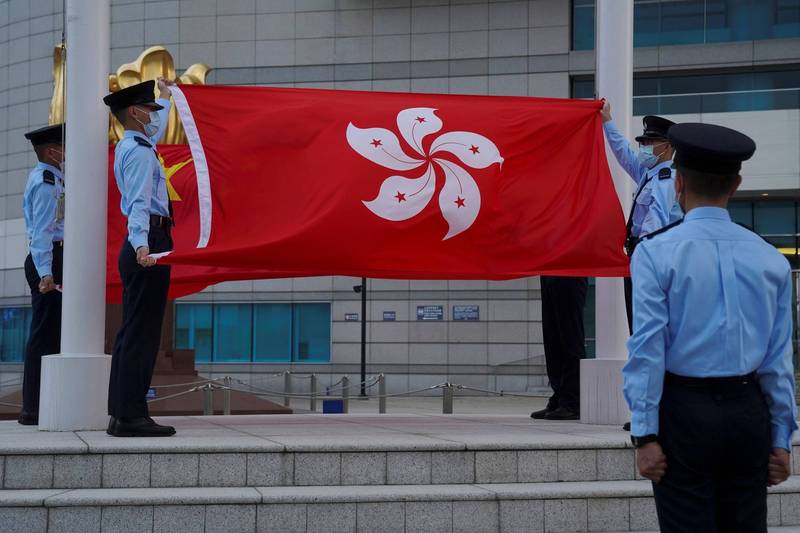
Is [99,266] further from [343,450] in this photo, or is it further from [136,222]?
[343,450]

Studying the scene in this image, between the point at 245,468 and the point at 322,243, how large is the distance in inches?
77.3

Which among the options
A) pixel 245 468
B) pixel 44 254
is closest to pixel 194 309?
pixel 44 254

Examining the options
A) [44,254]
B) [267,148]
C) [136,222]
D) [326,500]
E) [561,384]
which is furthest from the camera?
[561,384]

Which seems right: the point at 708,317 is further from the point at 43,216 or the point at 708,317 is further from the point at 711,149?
the point at 43,216

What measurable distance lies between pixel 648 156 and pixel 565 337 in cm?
217

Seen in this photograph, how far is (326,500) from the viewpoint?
20.7ft

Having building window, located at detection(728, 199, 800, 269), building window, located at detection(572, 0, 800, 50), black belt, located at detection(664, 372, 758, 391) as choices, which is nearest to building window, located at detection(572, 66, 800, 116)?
building window, located at detection(572, 0, 800, 50)

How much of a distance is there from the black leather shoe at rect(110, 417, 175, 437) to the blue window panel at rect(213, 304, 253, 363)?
2728cm

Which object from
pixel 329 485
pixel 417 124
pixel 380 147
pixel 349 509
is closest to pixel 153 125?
pixel 380 147

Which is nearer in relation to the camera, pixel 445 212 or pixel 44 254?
pixel 445 212

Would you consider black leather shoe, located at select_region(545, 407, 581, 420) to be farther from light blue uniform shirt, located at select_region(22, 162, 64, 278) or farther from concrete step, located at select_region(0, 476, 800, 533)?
light blue uniform shirt, located at select_region(22, 162, 64, 278)

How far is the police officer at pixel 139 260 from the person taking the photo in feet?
24.9

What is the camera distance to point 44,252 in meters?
9.02

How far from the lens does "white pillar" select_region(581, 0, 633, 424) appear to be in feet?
29.3
